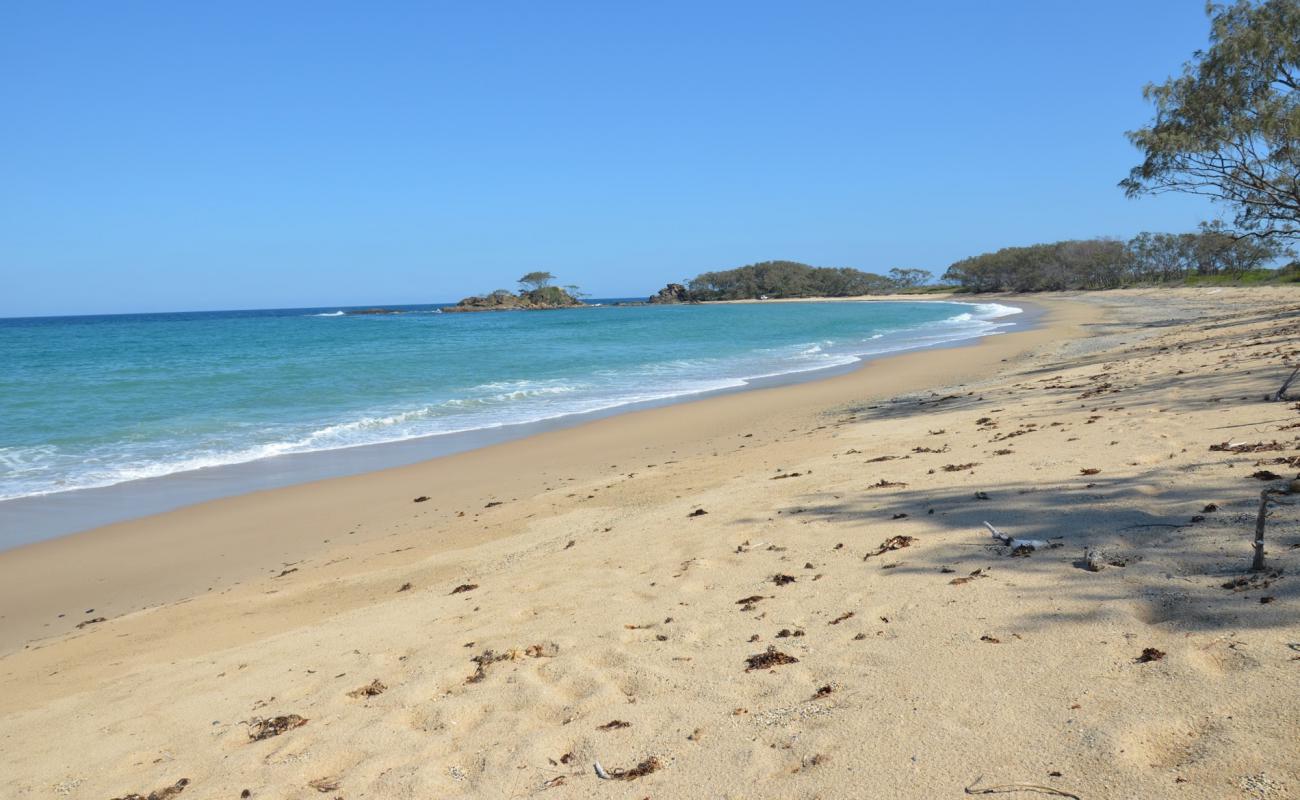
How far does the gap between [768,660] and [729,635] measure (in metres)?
0.44

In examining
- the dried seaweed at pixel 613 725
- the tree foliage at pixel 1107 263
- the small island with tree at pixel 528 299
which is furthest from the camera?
the small island with tree at pixel 528 299

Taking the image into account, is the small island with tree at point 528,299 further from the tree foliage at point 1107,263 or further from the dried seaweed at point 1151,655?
the dried seaweed at point 1151,655

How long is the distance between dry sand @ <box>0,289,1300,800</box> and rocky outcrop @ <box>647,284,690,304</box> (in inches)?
5468

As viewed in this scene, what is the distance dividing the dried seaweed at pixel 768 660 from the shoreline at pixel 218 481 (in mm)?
8559

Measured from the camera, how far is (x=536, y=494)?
367 inches

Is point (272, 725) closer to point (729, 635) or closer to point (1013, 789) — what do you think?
point (729, 635)

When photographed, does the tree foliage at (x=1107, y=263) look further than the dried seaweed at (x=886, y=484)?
Yes

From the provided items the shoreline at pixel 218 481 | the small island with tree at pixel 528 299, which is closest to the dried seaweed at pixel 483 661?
the shoreline at pixel 218 481

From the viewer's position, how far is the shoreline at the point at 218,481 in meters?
9.37

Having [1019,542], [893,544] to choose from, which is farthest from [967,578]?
[893,544]

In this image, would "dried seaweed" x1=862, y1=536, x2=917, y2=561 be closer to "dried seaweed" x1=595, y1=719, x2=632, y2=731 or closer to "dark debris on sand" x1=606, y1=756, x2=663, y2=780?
"dried seaweed" x1=595, y1=719, x2=632, y2=731

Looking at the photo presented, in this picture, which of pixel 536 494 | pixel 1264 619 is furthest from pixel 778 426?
pixel 1264 619

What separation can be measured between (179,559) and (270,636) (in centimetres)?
327

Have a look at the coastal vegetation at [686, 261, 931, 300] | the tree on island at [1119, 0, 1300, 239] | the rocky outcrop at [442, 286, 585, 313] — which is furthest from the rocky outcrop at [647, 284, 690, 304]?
the tree on island at [1119, 0, 1300, 239]
